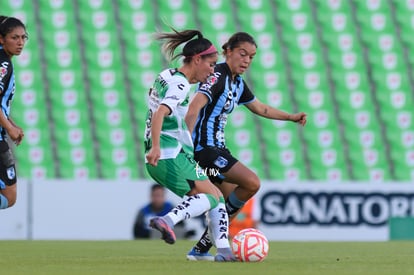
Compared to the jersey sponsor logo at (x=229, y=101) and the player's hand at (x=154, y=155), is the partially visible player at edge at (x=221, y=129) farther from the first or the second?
the player's hand at (x=154, y=155)

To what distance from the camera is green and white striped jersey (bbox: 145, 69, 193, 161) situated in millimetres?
7330

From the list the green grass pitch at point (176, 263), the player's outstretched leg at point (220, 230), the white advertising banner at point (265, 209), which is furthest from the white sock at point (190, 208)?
the white advertising banner at point (265, 209)

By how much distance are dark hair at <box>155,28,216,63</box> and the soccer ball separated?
140cm

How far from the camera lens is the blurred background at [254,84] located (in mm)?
16438

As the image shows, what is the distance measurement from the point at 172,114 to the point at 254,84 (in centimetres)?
1002


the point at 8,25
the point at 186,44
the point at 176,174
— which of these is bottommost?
the point at 176,174

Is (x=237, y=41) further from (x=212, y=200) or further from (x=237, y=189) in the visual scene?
(x=212, y=200)

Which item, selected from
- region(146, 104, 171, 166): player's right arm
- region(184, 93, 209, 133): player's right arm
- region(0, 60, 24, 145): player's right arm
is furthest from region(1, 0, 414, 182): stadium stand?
region(146, 104, 171, 166): player's right arm

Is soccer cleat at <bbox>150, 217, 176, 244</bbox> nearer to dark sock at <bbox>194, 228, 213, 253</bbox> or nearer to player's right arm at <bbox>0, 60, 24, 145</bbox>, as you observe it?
dark sock at <bbox>194, 228, 213, 253</bbox>

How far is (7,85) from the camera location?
8.25 metres

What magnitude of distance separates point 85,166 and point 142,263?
879 cm

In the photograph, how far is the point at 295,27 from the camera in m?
17.7

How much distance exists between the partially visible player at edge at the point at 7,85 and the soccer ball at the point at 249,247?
6.63 ft

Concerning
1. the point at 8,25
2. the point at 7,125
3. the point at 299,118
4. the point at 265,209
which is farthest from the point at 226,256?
the point at 265,209
